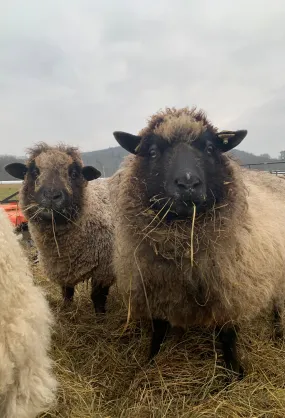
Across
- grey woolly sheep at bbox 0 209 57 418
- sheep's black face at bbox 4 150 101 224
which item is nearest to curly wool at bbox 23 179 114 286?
sheep's black face at bbox 4 150 101 224

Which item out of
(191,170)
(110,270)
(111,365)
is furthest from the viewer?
(110,270)

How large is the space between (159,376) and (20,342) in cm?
181

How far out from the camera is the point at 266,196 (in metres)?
4.32

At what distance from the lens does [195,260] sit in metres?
3.07

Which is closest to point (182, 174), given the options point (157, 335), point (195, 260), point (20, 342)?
point (195, 260)

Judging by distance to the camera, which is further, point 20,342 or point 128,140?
point 128,140

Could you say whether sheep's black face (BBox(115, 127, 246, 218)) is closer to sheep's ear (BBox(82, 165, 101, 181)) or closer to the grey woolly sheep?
the grey woolly sheep

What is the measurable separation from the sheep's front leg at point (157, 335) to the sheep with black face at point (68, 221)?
134 centimetres

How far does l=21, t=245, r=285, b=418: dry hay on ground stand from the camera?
2.98 m

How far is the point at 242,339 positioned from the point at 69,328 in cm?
202

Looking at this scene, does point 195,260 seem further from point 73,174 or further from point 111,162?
point 111,162

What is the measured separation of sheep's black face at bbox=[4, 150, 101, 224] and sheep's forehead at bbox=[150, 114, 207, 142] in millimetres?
1770

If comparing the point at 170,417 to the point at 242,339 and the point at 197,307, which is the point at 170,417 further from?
the point at 242,339

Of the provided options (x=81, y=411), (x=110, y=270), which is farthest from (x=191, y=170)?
(x=110, y=270)
